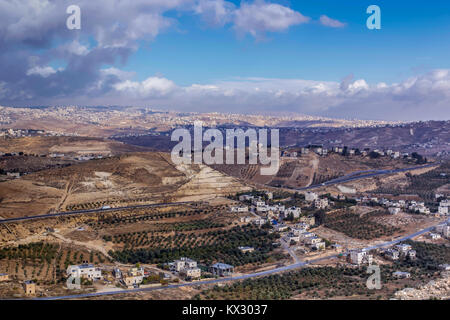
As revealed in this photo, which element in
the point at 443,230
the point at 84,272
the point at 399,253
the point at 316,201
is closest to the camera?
the point at 84,272

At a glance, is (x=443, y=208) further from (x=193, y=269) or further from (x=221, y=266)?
(x=193, y=269)

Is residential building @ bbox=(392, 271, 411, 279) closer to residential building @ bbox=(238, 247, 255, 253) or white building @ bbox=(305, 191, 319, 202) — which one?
residential building @ bbox=(238, 247, 255, 253)

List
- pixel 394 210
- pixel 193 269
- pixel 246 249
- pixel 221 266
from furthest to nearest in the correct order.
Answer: pixel 394 210
pixel 246 249
pixel 221 266
pixel 193 269

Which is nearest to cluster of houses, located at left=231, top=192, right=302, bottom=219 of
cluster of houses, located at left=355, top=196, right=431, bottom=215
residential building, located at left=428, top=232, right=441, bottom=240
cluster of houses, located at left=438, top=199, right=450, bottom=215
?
cluster of houses, located at left=355, top=196, right=431, bottom=215

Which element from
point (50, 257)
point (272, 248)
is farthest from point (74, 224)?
point (272, 248)

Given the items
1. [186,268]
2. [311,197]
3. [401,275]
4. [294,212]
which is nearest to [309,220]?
[294,212]

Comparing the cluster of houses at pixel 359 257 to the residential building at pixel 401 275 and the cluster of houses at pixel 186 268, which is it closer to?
the residential building at pixel 401 275

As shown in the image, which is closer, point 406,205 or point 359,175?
point 406,205

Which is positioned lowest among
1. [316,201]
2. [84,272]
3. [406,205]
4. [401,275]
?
A: [401,275]

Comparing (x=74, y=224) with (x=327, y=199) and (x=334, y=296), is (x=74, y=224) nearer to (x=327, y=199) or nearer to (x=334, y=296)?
(x=334, y=296)

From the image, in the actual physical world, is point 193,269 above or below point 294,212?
below
